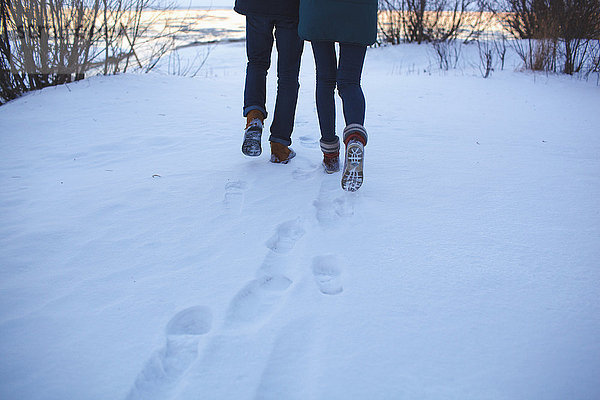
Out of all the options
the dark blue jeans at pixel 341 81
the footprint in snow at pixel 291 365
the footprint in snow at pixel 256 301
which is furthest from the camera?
the dark blue jeans at pixel 341 81

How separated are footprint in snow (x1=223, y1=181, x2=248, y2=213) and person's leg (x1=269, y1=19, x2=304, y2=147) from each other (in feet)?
1.15

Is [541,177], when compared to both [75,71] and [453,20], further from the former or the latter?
[453,20]

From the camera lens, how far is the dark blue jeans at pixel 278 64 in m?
1.73

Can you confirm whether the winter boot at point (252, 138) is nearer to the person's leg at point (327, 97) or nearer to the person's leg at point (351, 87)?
the person's leg at point (327, 97)

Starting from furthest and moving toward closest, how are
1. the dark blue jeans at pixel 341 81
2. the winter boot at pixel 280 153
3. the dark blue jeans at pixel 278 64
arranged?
the winter boot at pixel 280 153, the dark blue jeans at pixel 278 64, the dark blue jeans at pixel 341 81

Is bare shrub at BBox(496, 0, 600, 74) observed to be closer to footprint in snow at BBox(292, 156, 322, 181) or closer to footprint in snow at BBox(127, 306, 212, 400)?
footprint in snow at BBox(292, 156, 322, 181)

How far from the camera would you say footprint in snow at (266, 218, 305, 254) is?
1288 millimetres

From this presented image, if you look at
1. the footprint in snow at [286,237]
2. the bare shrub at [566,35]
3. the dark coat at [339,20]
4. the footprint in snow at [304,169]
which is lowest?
the footprint in snow at [286,237]

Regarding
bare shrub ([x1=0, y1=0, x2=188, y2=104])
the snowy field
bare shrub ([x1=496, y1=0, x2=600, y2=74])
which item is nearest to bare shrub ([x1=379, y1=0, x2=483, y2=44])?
bare shrub ([x1=496, y1=0, x2=600, y2=74])

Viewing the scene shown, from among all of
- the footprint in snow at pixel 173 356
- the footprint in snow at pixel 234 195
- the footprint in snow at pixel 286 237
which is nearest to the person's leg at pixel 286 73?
the footprint in snow at pixel 234 195

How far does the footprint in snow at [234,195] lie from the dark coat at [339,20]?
0.69 meters

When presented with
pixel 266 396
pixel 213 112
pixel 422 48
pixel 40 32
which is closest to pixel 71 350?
pixel 266 396

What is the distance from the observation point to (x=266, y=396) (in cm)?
79

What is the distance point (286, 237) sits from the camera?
135cm
